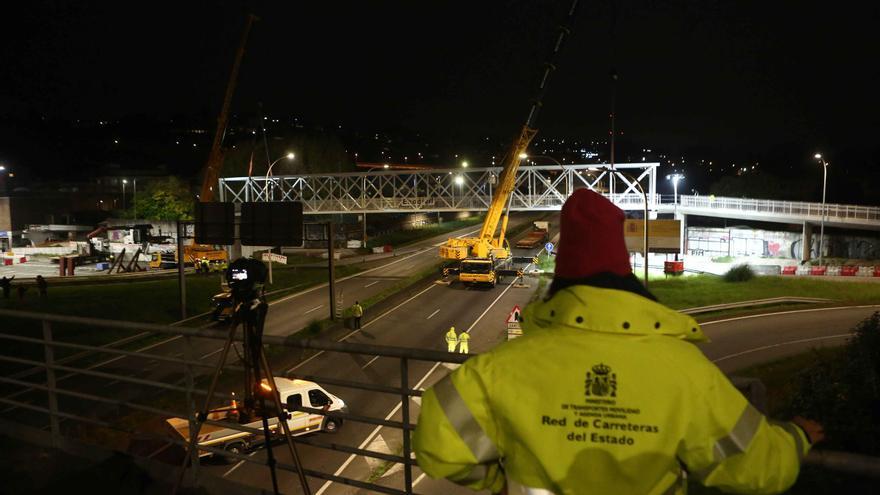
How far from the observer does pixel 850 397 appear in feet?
25.2

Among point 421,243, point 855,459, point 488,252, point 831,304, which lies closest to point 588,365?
point 855,459

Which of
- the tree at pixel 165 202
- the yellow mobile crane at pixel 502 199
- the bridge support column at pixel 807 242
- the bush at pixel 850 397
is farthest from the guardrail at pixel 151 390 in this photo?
the bridge support column at pixel 807 242

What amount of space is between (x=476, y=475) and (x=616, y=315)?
703mm

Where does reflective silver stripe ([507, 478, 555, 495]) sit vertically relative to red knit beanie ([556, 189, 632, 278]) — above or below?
below

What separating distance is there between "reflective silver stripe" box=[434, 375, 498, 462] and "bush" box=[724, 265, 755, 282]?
41.6m

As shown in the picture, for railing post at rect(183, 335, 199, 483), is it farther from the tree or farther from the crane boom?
the tree

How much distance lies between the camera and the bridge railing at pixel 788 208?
4516 cm

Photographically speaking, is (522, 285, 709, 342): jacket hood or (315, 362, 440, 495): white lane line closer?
(522, 285, 709, 342): jacket hood

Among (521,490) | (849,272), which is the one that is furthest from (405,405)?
(849,272)

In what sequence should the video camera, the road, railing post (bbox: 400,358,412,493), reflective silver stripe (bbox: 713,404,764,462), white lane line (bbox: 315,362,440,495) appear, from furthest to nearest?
1. the road
2. white lane line (bbox: 315,362,440,495)
3. the video camera
4. railing post (bbox: 400,358,412,493)
5. reflective silver stripe (bbox: 713,404,764,462)

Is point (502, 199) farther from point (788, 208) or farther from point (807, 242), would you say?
point (807, 242)

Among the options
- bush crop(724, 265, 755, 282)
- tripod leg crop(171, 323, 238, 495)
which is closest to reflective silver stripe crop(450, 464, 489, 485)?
tripod leg crop(171, 323, 238, 495)

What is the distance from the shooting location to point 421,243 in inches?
2603

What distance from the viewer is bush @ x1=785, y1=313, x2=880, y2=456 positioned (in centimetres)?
668
